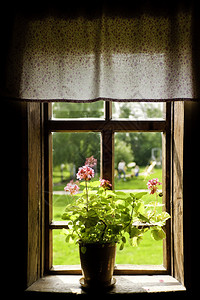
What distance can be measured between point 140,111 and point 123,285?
0.97 meters

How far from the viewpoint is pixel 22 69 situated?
52.7 inches

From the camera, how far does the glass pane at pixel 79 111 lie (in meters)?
1.62

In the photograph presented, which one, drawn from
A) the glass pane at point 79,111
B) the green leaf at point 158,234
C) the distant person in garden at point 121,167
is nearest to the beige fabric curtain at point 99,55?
the glass pane at point 79,111

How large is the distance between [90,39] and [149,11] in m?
0.33

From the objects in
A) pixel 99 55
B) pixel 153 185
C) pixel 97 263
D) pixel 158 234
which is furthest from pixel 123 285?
pixel 99 55

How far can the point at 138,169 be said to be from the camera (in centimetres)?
160

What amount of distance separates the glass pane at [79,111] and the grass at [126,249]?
0.42 meters

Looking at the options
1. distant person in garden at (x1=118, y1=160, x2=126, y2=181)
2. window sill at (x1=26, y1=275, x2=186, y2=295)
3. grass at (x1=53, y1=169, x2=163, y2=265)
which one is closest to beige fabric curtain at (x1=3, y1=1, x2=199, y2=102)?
distant person in garden at (x1=118, y1=160, x2=126, y2=181)

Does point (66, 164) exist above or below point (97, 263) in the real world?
above

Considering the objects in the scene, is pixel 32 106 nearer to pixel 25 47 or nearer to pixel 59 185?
pixel 25 47

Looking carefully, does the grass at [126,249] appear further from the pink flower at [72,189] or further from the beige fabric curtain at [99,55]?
the beige fabric curtain at [99,55]

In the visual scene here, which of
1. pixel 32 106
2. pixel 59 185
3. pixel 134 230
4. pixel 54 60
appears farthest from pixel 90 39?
pixel 134 230

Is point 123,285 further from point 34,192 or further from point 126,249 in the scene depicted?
point 34,192

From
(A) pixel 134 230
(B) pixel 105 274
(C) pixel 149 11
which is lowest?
(B) pixel 105 274
